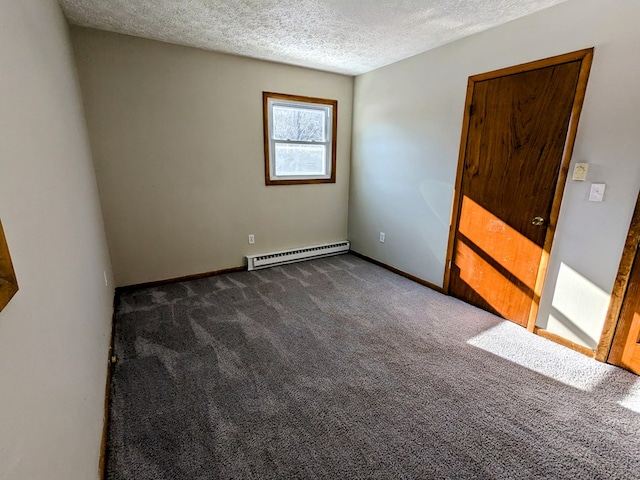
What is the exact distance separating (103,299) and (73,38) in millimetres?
2275

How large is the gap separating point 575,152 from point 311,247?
9.75 feet

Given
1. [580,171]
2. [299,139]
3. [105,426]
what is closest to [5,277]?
[105,426]

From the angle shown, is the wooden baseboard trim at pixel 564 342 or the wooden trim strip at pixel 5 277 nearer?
the wooden trim strip at pixel 5 277

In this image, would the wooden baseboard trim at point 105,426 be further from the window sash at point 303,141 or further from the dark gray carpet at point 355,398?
the window sash at point 303,141

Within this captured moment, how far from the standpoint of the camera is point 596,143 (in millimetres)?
2051

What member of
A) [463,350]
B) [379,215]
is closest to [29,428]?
[463,350]

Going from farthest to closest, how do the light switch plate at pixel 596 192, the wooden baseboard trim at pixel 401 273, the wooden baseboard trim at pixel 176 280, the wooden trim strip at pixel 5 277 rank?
the wooden baseboard trim at pixel 401 273 < the wooden baseboard trim at pixel 176 280 < the light switch plate at pixel 596 192 < the wooden trim strip at pixel 5 277

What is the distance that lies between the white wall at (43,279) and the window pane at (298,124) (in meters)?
2.14

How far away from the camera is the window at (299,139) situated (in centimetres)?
370

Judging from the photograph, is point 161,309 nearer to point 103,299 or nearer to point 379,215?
point 103,299

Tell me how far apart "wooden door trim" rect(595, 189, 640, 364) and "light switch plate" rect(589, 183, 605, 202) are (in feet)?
0.60

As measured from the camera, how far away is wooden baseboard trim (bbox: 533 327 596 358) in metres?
2.23

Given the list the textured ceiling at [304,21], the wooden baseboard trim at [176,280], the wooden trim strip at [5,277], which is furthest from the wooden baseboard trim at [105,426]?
the textured ceiling at [304,21]

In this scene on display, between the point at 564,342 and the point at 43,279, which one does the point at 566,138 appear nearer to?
the point at 564,342
